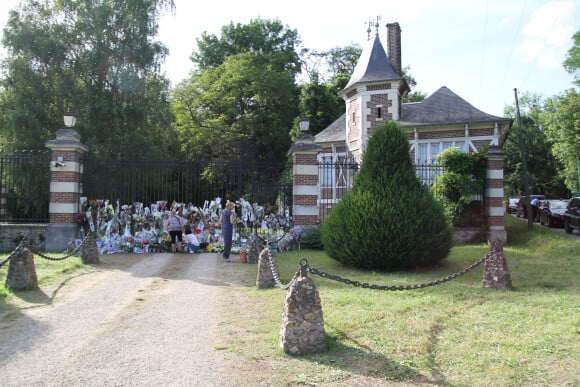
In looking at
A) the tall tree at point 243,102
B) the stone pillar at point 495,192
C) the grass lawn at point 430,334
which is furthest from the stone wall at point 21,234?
the tall tree at point 243,102

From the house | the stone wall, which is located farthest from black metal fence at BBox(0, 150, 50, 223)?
the house

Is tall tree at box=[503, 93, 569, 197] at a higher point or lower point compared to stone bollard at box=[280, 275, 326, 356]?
higher

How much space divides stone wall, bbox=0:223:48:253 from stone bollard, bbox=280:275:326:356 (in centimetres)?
1138

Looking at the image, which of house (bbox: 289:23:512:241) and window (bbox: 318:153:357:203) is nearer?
window (bbox: 318:153:357:203)

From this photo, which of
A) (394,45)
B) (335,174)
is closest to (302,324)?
(335,174)

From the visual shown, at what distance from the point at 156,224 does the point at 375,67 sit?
16.9 metres

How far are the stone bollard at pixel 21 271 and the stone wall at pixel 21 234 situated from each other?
6.21m

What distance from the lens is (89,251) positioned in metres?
11.4

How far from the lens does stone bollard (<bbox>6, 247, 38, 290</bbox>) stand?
26.5 ft

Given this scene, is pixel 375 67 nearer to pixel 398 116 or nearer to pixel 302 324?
pixel 398 116

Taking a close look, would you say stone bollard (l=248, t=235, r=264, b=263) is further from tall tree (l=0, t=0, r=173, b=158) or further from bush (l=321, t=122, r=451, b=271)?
tall tree (l=0, t=0, r=173, b=158)

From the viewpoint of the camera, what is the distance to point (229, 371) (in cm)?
448

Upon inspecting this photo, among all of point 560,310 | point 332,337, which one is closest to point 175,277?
point 332,337

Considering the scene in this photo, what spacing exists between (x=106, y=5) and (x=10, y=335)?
835 inches
